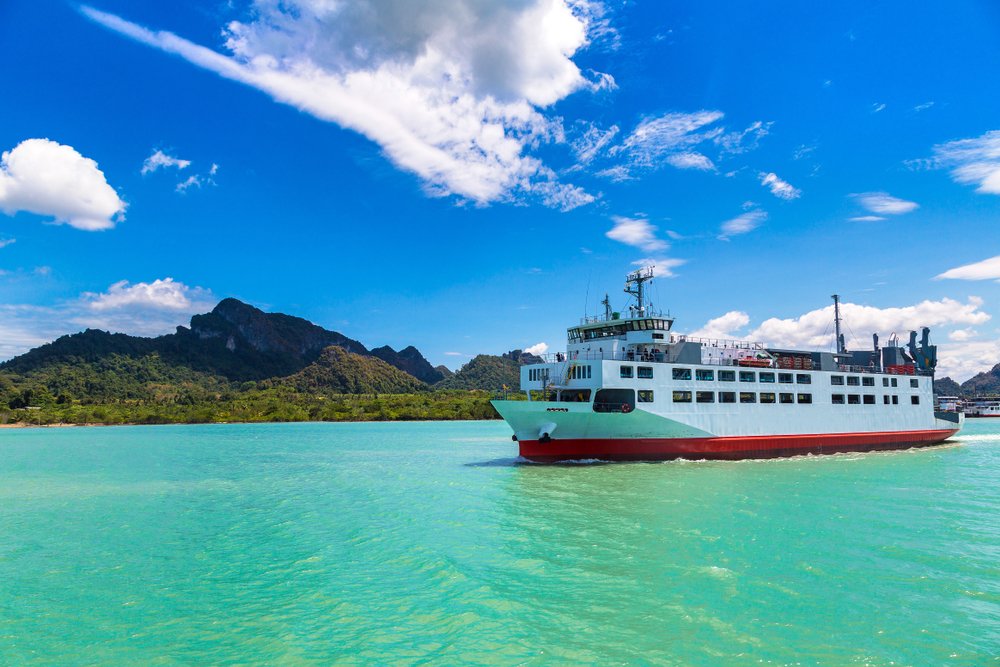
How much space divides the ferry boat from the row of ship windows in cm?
8

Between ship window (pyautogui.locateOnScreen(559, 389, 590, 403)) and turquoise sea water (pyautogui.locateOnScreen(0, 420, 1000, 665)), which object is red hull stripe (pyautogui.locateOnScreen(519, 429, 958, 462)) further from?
turquoise sea water (pyautogui.locateOnScreen(0, 420, 1000, 665))

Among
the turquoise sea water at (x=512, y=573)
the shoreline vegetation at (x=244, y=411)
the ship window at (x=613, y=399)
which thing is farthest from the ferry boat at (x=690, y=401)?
the shoreline vegetation at (x=244, y=411)

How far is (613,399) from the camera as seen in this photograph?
111ft

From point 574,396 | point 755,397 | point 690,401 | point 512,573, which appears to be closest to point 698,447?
point 690,401

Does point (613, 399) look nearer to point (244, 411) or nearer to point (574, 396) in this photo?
point (574, 396)

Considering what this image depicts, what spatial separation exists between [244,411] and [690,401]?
11693cm

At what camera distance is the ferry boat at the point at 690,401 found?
109 feet

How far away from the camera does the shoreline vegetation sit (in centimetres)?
11212

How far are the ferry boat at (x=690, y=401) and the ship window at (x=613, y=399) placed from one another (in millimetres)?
61

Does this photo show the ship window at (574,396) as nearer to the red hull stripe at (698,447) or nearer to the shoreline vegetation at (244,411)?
the red hull stripe at (698,447)

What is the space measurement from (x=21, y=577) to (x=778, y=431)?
41.5 m

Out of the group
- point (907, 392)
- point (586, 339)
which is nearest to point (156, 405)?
point (586, 339)

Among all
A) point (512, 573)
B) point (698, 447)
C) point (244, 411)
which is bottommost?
point (244, 411)

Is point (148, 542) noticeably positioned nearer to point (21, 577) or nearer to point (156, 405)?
point (21, 577)
